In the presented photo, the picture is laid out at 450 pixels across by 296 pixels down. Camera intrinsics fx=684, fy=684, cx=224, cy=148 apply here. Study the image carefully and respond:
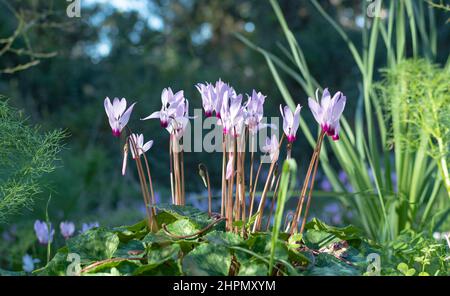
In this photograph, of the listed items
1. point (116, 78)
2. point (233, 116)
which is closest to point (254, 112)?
point (233, 116)

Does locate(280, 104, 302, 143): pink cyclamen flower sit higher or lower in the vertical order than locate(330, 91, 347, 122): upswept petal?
lower

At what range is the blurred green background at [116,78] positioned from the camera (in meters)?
5.89

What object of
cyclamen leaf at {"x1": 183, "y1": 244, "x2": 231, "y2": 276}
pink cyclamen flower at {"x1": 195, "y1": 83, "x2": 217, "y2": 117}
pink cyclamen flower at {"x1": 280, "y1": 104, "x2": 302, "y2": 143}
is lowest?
cyclamen leaf at {"x1": 183, "y1": 244, "x2": 231, "y2": 276}

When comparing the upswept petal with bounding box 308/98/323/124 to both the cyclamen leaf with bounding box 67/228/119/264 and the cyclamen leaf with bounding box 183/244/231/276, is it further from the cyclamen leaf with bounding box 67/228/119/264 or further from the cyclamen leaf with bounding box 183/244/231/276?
the cyclamen leaf with bounding box 67/228/119/264

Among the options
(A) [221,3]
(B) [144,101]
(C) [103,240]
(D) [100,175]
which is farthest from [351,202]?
(A) [221,3]

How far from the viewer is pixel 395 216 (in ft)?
8.79

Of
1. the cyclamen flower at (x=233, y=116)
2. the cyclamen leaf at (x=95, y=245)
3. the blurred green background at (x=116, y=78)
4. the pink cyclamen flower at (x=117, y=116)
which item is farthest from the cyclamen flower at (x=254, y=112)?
the blurred green background at (x=116, y=78)

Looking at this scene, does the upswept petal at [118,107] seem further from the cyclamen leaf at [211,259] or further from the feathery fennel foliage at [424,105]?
the feathery fennel foliage at [424,105]

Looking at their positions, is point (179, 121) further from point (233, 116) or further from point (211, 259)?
point (211, 259)

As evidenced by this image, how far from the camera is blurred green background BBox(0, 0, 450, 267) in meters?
5.89

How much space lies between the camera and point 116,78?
8.75 metres

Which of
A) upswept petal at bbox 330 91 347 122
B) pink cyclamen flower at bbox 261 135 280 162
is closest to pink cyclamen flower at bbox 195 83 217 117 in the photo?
pink cyclamen flower at bbox 261 135 280 162

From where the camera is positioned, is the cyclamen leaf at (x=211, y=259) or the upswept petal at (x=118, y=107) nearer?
the cyclamen leaf at (x=211, y=259)
